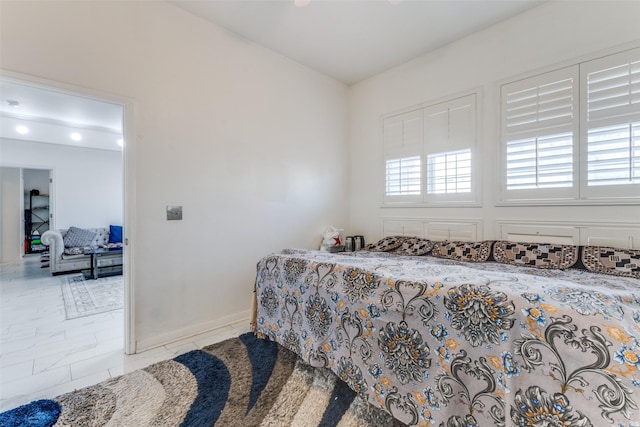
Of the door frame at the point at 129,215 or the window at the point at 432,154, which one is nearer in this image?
the door frame at the point at 129,215

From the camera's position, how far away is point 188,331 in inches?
100

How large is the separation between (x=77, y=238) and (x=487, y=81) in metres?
7.15

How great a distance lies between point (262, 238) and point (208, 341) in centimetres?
116

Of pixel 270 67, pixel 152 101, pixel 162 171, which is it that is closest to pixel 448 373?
pixel 162 171

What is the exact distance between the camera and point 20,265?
5676 millimetres

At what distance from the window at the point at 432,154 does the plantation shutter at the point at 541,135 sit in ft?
1.08

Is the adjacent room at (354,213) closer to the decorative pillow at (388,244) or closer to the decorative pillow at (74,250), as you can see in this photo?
the decorative pillow at (388,244)

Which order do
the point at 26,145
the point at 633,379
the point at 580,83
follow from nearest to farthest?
the point at 633,379, the point at 580,83, the point at 26,145

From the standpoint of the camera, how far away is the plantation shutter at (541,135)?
2320 mm

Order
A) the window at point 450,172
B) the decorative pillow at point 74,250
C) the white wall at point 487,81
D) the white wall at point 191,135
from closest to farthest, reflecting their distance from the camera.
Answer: the white wall at point 191,135, the white wall at point 487,81, the window at point 450,172, the decorative pillow at point 74,250

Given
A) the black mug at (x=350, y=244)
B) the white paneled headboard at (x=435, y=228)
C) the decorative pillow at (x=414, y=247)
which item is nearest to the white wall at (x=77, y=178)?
the black mug at (x=350, y=244)

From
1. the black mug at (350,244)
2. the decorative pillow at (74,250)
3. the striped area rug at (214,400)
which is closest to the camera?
the striped area rug at (214,400)

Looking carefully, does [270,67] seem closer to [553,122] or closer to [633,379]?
[553,122]

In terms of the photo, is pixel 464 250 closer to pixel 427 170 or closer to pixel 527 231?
pixel 527 231
